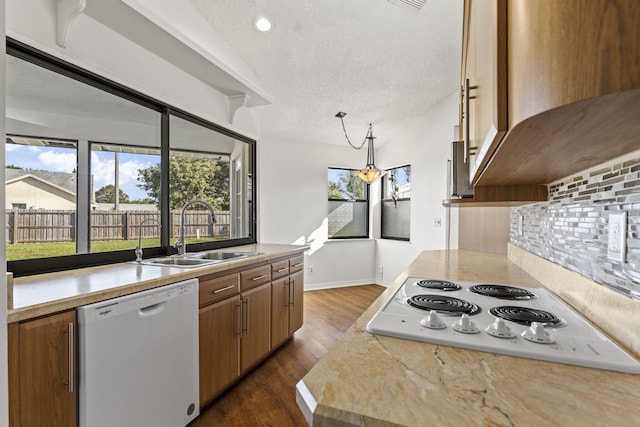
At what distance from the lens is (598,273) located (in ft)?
3.03

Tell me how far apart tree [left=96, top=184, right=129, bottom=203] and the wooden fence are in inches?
3.2

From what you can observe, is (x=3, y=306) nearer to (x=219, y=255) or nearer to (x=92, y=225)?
(x=92, y=225)

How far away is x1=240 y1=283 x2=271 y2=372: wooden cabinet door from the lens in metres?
2.26

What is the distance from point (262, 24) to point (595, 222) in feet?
8.95

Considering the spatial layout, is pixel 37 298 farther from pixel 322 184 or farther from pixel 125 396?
pixel 322 184

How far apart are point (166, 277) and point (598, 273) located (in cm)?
171

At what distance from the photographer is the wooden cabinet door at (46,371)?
1069 mm

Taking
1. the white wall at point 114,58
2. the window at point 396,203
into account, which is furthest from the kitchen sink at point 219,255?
the window at point 396,203

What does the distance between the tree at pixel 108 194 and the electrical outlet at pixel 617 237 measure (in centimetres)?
253

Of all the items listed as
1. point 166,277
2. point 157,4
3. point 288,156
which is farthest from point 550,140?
point 288,156

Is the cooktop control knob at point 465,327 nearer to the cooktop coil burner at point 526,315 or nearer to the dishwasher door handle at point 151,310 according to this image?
the cooktop coil burner at point 526,315

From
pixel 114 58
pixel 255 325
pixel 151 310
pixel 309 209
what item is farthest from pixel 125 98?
pixel 309 209

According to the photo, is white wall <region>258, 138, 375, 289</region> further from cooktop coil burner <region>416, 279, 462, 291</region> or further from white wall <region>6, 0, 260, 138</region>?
cooktop coil burner <region>416, 279, 462, 291</region>

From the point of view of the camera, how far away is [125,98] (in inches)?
83.2
